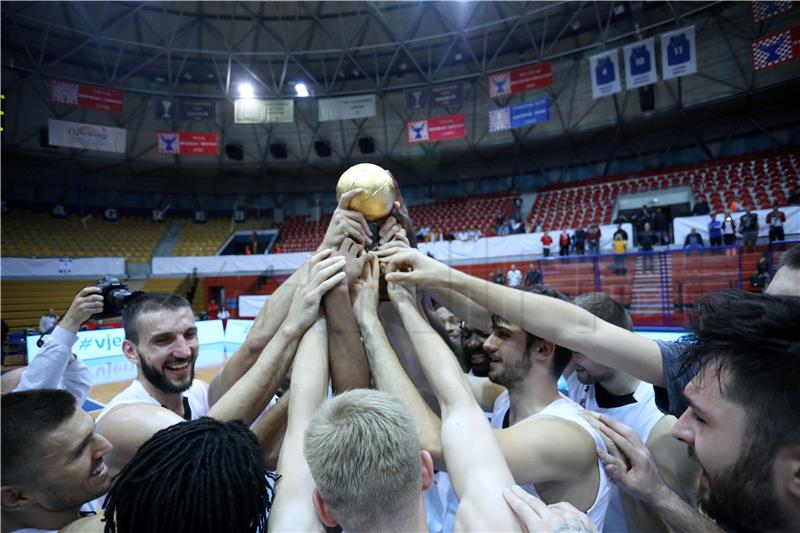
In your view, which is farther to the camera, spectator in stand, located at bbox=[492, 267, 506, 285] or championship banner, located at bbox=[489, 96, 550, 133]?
championship banner, located at bbox=[489, 96, 550, 133]

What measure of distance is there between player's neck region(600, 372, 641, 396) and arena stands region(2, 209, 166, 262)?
17520 millimetres

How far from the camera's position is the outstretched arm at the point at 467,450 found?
1103mm

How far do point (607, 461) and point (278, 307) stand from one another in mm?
1394

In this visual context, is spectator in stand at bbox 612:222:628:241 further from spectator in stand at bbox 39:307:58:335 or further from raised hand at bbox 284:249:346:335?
spectator in stand at bbox 39:307:58:335

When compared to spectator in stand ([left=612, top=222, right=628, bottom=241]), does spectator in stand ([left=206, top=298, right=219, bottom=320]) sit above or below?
below

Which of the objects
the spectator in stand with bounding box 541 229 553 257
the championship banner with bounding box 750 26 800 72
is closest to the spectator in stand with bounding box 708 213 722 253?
the spectator in stand with bounding box 541 229 553 257

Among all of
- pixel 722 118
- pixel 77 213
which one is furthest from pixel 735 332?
pixel 77 213

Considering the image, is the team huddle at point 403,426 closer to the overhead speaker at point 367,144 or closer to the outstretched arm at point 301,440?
the outstretched arm at point 301,440

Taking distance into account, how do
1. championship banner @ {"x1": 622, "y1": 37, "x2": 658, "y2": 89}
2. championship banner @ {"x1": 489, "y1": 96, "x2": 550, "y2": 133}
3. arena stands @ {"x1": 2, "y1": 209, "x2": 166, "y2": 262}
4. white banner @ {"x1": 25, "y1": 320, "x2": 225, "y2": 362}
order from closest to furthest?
white banner @ {"x1": 25, "y1": 320, "x2": 225, "y2": 362}, championship banner @ {"x1": 622, "y1": 37, "x2": 658, "y2": 89}, arena stands @ {"x1": 2, "y1": 209, "x2": 166, "y2": 262}, championship banner @ {"x1": 489, "y1": 96, "x2": 550, "y2": 133}

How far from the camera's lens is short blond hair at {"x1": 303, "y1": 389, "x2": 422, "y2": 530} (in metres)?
1.05

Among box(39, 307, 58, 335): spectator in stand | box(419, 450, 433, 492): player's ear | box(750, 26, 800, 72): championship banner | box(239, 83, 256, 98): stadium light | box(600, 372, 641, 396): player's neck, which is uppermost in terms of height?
box(239, 83, 256, 98): stadium light

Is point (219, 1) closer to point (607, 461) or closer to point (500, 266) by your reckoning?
point (500, 266)

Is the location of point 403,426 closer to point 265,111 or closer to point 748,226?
point 748,226

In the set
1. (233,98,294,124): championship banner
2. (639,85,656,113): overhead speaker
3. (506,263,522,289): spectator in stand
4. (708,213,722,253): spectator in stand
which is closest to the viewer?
(708,213,722,253): spectator in stand
